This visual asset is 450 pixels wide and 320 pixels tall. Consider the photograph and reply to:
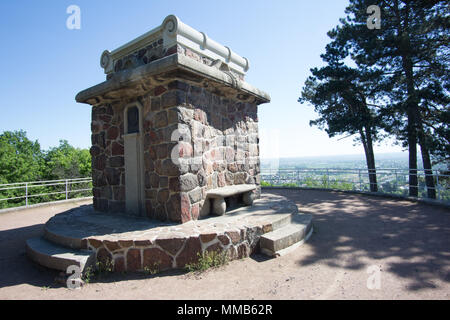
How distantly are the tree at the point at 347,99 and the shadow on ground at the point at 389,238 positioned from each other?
13.2 ft

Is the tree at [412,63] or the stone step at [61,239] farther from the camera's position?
the tree at [412,63]

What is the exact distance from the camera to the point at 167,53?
4391 mm

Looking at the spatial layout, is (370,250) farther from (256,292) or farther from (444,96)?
(444,96)

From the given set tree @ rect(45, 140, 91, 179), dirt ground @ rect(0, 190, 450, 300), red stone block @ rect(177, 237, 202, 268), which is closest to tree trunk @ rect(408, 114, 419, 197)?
dirt ground @ rect(0, 190, 450, 300)

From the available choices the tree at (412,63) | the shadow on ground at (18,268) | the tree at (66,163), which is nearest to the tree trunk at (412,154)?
the tree at (412,63)

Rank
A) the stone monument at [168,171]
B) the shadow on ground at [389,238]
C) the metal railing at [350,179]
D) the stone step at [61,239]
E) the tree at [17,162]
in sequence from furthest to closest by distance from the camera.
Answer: the tree at [17,162] → the metal railing at [350,179] → the stone step at [61,239] → the stone monument at [168,171] → the shadow on ground at [389,238]

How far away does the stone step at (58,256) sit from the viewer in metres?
3.15

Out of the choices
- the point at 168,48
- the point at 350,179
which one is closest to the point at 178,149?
the point at 168,48

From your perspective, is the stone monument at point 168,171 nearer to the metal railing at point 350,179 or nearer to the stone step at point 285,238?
the stone step at point 285,238

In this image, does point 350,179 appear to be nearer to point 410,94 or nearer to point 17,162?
point 410,94

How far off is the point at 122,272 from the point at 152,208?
1306mm

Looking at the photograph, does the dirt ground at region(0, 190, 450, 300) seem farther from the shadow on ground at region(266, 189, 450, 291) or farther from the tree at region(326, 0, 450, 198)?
the tree at region(326, 0, 450, 198)

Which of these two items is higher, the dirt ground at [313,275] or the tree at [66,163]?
the tree at [66,163]

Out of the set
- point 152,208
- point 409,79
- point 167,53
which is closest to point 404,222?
point 152,208
